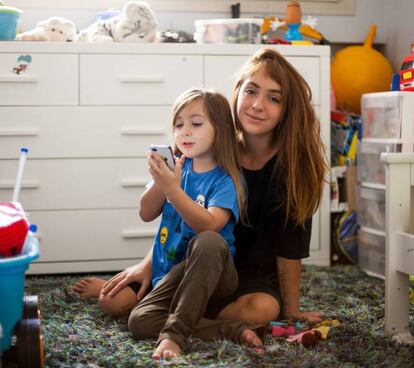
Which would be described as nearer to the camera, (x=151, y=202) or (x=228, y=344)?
(x=228, y=344)

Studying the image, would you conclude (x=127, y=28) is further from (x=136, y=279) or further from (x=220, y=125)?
(x=136, y=279)

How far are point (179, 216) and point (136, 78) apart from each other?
85cm

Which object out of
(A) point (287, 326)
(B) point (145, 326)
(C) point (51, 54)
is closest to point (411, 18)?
(C) point (51, 54)

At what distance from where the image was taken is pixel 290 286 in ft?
5.27

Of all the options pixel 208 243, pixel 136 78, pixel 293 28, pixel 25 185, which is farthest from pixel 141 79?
pixel 208 243

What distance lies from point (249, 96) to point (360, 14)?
1.50 m

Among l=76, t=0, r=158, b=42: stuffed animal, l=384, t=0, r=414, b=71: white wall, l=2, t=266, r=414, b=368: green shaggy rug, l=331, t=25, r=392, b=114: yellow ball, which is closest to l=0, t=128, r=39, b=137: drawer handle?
l=76, t=0, r=158, b=42: stuffed animal

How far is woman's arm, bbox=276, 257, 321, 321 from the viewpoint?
161cm

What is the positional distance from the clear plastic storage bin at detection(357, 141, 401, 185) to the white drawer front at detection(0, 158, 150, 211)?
30.1 inches

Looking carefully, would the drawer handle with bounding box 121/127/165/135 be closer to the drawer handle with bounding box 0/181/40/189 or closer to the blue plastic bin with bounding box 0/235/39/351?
the drawer handle with bounding box 0/181/40/189

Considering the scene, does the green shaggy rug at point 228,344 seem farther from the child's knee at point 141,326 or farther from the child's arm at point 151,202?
the child's arm at point 151,202

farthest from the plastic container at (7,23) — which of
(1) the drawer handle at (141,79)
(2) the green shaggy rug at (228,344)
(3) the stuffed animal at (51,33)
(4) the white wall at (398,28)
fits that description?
(4) the white wall at (398,28)

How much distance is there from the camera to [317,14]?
286 centimetres

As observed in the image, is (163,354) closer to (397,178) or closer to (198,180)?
(198,180)
